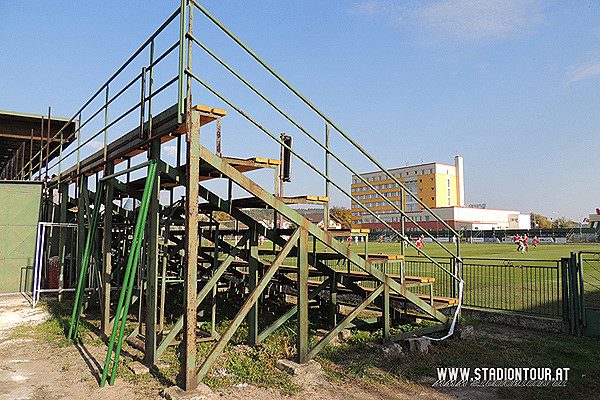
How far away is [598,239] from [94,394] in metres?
59.5

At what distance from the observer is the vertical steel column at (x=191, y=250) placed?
581 centimetres

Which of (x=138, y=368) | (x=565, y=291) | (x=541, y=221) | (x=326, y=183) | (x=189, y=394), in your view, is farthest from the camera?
(x=541, y=221)

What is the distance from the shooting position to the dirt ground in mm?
5785

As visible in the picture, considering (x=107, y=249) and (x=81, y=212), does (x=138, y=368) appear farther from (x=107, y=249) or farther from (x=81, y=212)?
(x=81, y=212)

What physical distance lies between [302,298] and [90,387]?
3237 mm

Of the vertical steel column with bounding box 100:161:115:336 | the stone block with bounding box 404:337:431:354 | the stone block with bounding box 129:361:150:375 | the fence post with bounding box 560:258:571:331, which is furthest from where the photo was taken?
the fence post with bounding box 560:258:571:331

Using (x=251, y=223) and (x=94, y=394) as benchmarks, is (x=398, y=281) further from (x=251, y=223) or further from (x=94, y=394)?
(x=94, y=394)

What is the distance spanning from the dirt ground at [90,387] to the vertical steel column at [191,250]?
0.54m

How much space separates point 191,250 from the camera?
19.5ft

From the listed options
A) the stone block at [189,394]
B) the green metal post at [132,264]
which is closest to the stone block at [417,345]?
the stone block at [189,394]

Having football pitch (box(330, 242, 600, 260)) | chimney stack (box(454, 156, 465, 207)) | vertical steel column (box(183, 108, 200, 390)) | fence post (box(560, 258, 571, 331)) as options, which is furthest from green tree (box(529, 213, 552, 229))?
vertical steel column (box(183, 108, 200, 390))

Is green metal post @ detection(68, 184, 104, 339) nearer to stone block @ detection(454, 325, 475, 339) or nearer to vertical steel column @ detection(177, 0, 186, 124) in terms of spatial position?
vertical steel column @ detection(177, 0, 186, 124)

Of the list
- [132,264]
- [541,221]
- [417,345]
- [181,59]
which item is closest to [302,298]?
[417,345]

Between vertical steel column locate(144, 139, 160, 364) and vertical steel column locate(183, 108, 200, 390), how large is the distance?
0.98 metres
